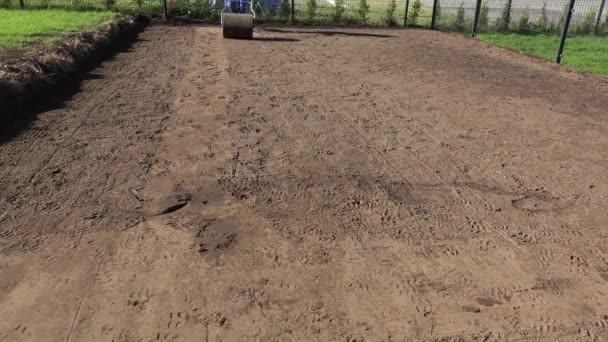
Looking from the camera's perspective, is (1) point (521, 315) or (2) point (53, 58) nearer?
(1) point (521, 315)

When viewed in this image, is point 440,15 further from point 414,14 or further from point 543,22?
point 543,22

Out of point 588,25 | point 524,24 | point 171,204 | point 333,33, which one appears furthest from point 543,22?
point 171,204

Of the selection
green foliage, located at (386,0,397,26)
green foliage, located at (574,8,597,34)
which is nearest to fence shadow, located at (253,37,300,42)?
green foliage, located at (386,0,397,26)

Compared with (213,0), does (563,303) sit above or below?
below

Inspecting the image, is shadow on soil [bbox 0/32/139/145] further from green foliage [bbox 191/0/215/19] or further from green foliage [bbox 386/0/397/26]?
green foliage [bbox 386/0/397/26]

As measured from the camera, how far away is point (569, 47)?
1451 cm

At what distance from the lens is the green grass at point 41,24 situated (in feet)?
36.8

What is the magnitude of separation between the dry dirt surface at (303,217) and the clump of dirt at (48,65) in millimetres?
561

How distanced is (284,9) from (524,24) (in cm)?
862

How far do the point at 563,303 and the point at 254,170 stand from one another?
3.23 m

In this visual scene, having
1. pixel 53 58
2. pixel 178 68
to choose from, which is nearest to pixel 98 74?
pixel 53 58

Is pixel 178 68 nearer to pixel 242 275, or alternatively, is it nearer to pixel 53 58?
pixel 53 58

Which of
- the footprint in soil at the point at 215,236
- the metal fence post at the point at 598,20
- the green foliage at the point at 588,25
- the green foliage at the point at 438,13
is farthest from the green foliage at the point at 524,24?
the footprint in soil at the point at 215,236

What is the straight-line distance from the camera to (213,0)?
19500 millimetres
